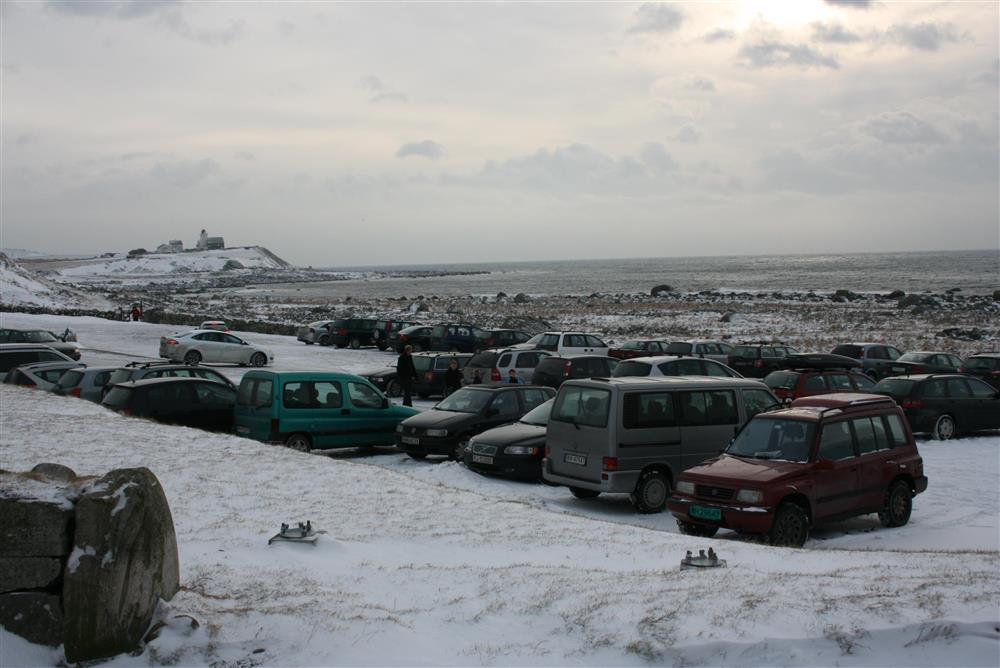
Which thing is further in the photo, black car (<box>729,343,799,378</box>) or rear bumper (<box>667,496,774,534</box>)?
black car (<box>729,343,799,378</box>)

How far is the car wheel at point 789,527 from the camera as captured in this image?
10.6 m

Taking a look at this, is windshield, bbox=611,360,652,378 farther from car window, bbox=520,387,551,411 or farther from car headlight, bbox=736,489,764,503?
car headlight, bbox=736,489,764,503

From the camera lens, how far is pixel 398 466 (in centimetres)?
1638

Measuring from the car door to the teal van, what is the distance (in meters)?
8.37

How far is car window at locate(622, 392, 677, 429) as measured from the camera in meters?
12.9

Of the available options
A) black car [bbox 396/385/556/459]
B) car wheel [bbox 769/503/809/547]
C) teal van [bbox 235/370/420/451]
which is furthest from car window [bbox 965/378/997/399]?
teal van [bbox 235/370/420/451]

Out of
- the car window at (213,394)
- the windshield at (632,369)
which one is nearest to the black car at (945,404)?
the windshield at (632,369)

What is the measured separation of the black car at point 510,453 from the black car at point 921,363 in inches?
653

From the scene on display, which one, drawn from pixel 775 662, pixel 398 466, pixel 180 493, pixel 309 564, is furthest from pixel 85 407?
pixel 775 662

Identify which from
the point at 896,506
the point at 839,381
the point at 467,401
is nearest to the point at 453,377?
the point at 467,401

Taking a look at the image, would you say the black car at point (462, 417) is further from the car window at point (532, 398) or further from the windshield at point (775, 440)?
the windshield at point (775, 440)

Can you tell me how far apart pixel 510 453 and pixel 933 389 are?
10.4 metres

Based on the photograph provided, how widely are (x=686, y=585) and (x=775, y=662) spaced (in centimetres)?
142

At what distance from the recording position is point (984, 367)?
88.8 ft
